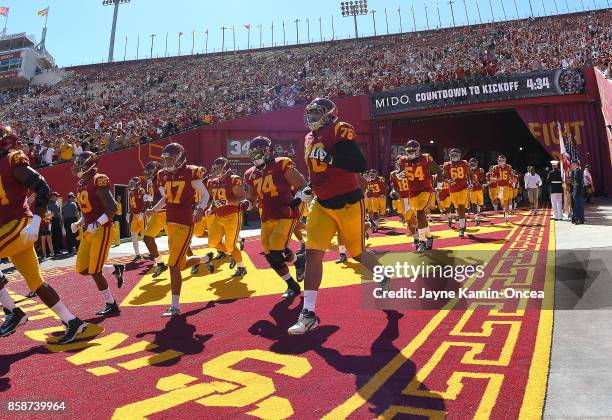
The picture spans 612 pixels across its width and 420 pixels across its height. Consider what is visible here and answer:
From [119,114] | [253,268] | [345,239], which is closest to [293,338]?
[345,239]

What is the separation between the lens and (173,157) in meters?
5.75

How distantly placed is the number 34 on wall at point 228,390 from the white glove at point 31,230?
1955 millimetres

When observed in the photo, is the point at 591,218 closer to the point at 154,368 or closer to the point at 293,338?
the point at 293,338

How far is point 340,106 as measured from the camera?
23172 mm

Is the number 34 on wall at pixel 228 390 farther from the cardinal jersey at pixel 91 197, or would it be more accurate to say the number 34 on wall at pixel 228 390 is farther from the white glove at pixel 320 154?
the cardinal jersey at pixel 91 197

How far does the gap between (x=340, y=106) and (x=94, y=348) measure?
66.8 ft

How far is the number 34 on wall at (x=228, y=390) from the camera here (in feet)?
9.27

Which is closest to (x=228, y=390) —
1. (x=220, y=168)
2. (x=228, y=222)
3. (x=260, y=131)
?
(x=228, y=222)

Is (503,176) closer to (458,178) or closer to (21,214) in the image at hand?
(458,178)

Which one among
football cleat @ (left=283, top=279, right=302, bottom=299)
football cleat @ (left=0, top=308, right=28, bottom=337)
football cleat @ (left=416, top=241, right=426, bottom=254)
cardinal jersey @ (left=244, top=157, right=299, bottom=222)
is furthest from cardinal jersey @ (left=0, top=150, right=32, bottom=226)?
football cleat @ (left=416, top=241, right=426, bottom=254)

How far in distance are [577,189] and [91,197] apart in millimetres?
11314

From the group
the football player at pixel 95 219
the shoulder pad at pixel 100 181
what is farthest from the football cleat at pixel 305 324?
the shoulder pad at pixel 100 181

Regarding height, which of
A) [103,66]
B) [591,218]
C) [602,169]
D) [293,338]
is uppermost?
[103,66]

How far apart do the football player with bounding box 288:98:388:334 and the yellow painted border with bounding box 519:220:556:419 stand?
5.87ft
